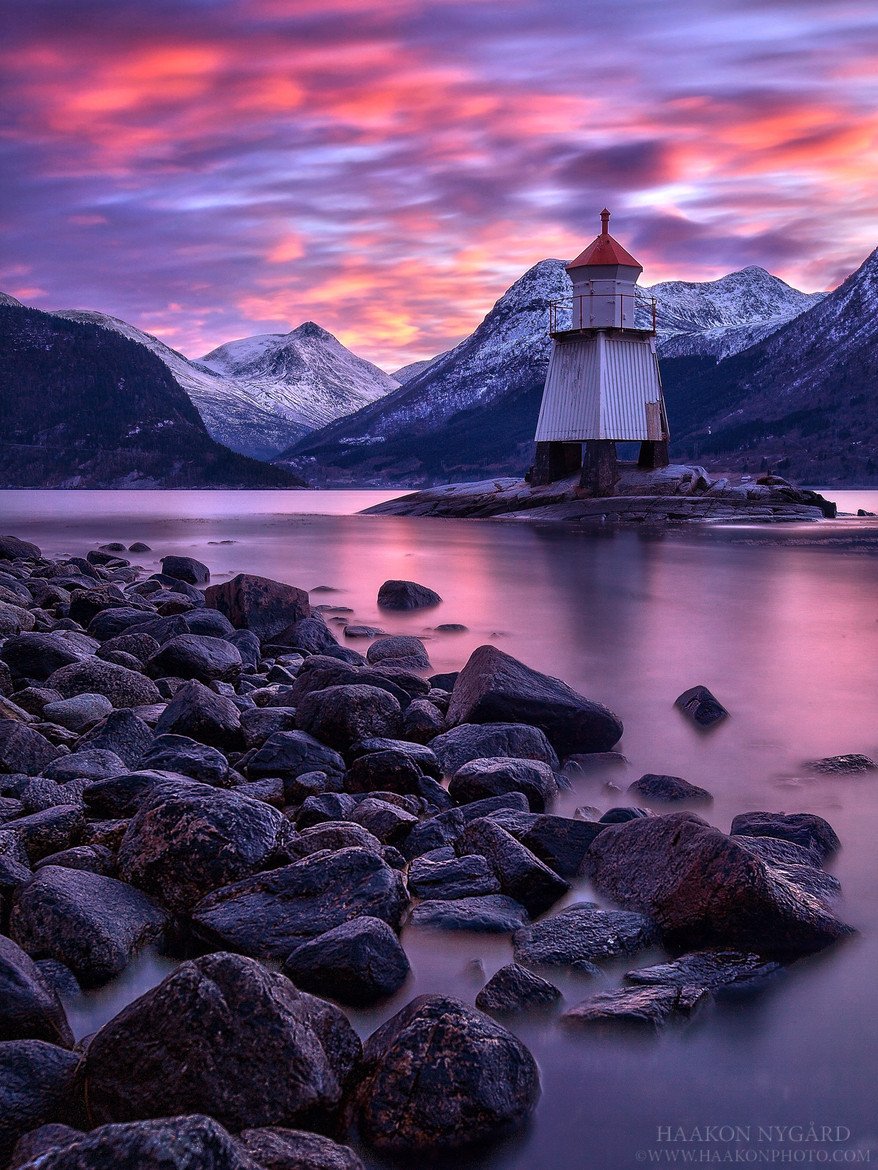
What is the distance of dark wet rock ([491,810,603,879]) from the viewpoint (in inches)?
220

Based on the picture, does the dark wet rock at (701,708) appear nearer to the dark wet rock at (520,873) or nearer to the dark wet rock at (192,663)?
the dark wet rock at (192,663)

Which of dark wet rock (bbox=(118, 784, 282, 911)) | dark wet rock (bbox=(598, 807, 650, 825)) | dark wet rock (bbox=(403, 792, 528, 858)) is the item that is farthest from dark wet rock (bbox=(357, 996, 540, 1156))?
dark wet rock (bbox=(598, 807, 650, 825))

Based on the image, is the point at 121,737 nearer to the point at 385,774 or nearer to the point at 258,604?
the point at 385,774

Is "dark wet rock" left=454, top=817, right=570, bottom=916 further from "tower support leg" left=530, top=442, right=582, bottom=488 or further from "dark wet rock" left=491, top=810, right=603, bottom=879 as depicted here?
"tower support leg" left=530, top=442, right=582, bottom=488

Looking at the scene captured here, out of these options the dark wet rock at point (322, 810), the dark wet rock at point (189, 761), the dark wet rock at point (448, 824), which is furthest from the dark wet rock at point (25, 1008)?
the dark wet rock at point (189, 761)

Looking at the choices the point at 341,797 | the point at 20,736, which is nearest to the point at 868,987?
the point at 341,797

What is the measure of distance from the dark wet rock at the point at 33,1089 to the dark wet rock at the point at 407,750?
3.61 m

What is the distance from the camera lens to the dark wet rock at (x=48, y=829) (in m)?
5.30

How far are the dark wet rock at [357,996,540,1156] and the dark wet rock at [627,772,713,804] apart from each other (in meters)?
3.73

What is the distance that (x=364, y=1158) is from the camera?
3416 millimetres

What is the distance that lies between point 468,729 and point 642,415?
41.0 metres

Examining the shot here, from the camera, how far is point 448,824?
5965mm

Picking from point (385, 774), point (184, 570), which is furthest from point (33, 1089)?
point (184, 570)

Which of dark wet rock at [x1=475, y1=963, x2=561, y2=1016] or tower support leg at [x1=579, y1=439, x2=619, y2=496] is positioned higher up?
tower support leg at [x1=579, y1=439, x2=619, y2=496]
